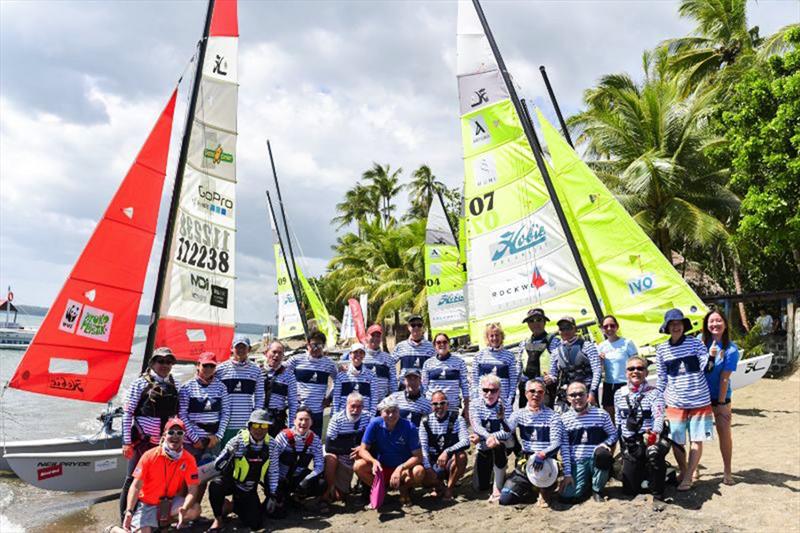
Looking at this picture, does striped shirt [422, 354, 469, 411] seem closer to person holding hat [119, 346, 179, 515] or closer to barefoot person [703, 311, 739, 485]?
barefoot person [703, 311, 739, 485]

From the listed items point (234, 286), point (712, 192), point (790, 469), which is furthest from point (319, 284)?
point (790, 469)

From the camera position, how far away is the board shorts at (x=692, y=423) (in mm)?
5926

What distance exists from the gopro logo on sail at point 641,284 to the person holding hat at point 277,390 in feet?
16.6

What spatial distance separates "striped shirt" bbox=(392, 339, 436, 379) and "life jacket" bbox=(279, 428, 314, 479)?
1.58 m

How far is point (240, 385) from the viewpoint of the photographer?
6.85m

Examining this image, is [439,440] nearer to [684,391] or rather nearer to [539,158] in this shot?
[684,391]

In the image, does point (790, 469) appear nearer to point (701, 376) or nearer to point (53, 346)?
point (701, 376)

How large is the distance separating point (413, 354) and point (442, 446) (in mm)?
1350

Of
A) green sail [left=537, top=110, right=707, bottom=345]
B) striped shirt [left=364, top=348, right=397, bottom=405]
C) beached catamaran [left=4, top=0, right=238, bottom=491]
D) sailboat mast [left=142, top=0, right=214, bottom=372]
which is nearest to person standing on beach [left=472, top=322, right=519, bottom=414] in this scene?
striped shirt [left=364, top=348, right=397, bottom=405]

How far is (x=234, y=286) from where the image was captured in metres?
9.39

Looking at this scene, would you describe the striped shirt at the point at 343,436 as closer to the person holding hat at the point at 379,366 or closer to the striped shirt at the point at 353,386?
the striped shirt at the point at 353,386

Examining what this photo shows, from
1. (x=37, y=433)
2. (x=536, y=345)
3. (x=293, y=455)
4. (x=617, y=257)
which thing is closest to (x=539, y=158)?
(x=617, y=257)

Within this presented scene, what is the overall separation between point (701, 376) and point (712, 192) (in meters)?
16.0

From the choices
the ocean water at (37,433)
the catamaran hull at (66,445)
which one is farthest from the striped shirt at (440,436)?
the catamaran hull at (66,445)
